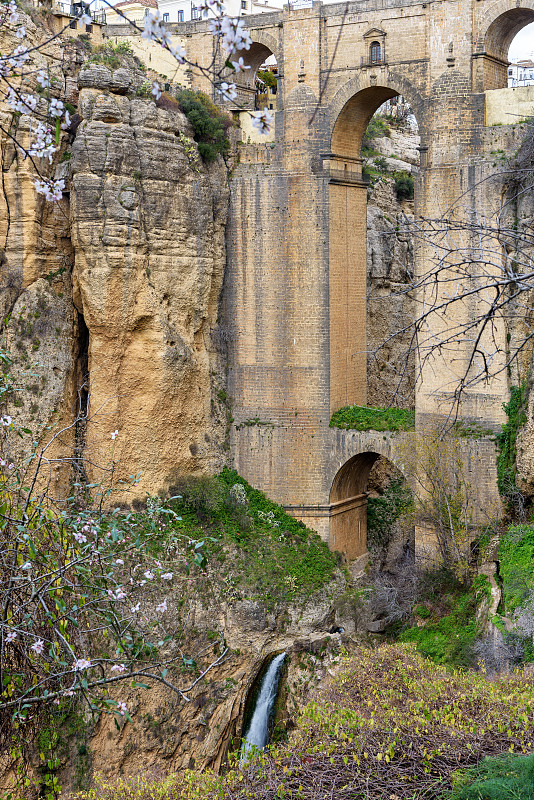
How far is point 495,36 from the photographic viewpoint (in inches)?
889

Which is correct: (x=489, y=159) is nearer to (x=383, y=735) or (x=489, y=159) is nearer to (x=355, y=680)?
(x=355, y=680)

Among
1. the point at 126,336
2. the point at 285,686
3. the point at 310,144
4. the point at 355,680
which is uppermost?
the point at 310,144

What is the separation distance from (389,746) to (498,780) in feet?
5.87

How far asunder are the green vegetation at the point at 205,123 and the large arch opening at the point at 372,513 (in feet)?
27.1

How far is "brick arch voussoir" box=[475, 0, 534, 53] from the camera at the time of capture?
21.8 m

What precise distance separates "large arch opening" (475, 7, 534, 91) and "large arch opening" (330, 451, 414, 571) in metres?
9.23

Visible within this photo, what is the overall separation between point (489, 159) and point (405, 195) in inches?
416

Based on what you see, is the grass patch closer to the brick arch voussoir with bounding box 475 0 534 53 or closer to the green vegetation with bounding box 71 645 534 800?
the green vegetation with bounding box 71 645 534 800

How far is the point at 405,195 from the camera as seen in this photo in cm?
3228

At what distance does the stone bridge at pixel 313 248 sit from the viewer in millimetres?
23484

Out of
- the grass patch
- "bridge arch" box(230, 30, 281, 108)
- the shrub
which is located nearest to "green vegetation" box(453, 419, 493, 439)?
the grass patch

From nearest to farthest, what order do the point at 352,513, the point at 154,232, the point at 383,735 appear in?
the point at 383,735 < the point at 154,232 < the point at 352,513

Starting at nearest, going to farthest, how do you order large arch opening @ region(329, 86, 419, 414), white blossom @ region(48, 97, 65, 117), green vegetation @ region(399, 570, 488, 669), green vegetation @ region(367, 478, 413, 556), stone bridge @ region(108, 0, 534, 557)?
white blossom @ region(48, 97, 65, 117) < green vegetation @ region(399, 570, 488, 669) < stone bridge @ region(108, 0, 534, 557) < large arch opening @ region(329, 86, 419, 414) < green vegetation @ region(367, 478, 413, 556)

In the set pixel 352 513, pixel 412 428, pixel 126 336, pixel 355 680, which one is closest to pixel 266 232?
pixel 126 336
